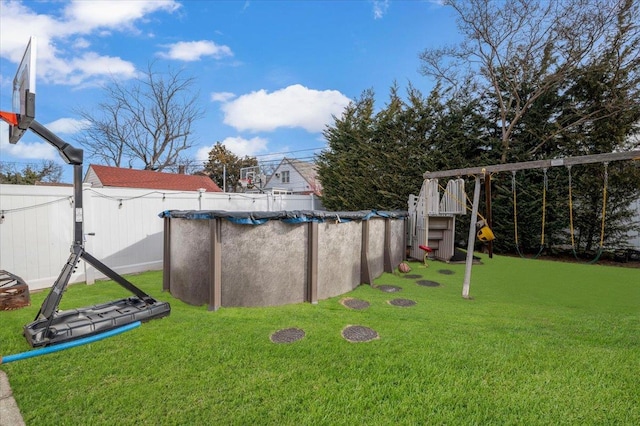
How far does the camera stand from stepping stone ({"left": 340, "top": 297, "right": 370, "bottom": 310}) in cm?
416

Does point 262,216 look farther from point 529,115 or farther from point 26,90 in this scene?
point 529,115

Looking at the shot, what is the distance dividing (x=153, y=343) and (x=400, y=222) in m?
5.70

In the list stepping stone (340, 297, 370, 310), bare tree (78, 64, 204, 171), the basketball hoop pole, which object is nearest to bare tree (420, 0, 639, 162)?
stepping stone (340, 297, 370, 310)

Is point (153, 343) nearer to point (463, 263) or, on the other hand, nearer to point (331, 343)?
point (331, 343)

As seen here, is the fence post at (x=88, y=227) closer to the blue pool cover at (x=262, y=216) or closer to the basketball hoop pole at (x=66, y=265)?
the blue pool cover at (x=262, y=216)

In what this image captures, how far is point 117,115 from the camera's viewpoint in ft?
63.5

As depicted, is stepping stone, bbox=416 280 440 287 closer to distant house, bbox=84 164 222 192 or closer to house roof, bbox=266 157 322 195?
distant house, bbox=84 164 222 192

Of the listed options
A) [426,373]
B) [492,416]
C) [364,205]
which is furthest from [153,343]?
[364,205]

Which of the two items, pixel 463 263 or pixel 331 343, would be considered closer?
pixel 331 343

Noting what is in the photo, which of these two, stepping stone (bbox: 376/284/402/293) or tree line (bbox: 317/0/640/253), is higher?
tree line (bbox: 317/0/640/253)

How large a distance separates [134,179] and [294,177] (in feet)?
37.2

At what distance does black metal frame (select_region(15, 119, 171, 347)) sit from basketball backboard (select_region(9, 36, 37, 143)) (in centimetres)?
9

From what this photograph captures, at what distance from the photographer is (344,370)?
2.43 metres

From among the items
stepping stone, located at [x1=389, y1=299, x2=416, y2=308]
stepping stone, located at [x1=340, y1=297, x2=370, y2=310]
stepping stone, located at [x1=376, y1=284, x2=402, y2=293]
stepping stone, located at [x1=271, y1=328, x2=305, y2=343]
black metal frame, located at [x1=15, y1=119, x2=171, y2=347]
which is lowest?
stepping stone, located at [x1=376, y1=284, x2=402, y2=293]
